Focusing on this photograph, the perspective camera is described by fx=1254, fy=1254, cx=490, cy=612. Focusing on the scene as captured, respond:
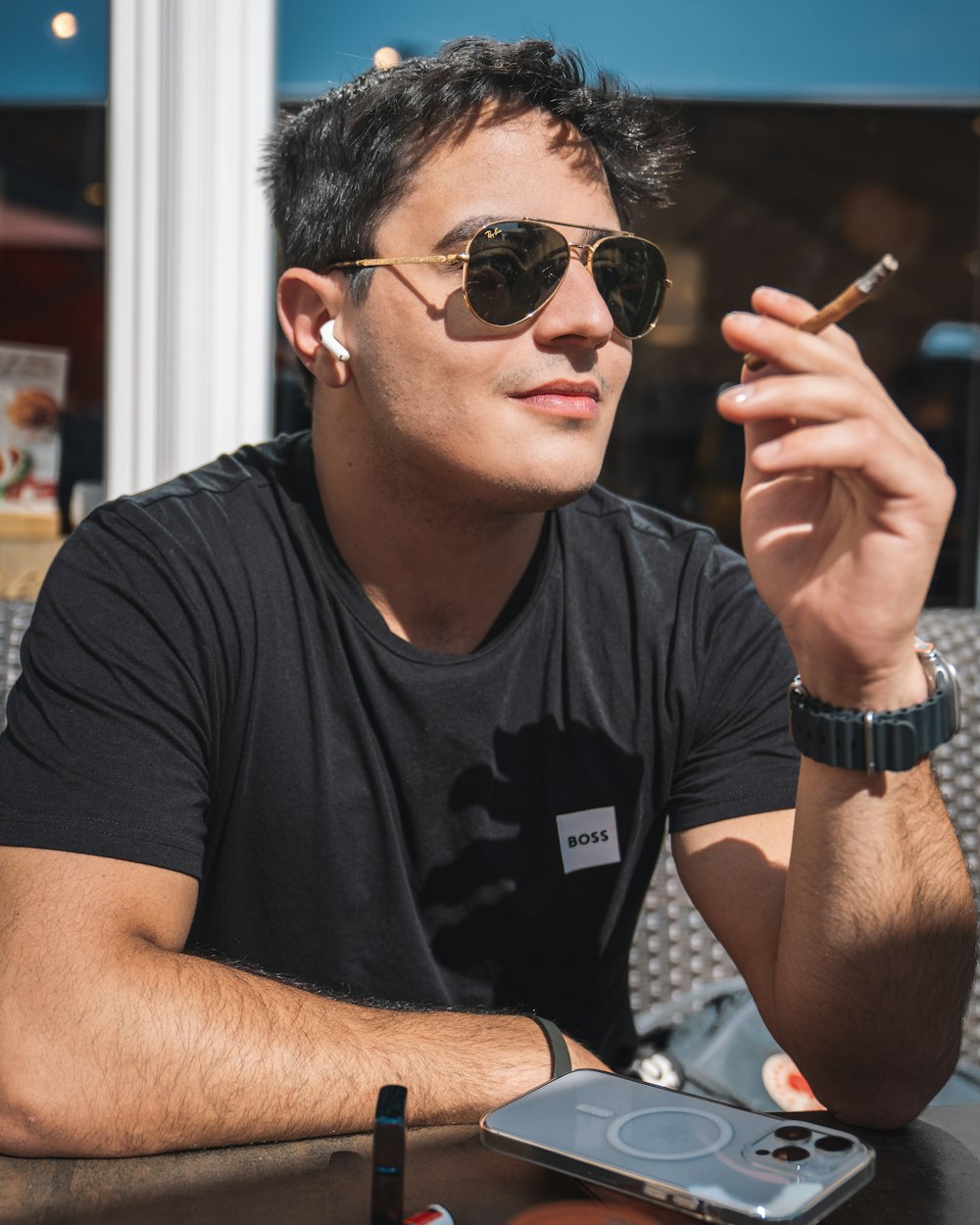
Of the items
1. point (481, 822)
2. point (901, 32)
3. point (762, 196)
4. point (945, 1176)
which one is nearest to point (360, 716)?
point (481, 822)

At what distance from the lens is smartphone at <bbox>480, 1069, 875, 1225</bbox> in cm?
91

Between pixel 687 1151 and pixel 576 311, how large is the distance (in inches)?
47.3

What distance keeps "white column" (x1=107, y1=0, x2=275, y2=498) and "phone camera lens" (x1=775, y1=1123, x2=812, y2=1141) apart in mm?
2194

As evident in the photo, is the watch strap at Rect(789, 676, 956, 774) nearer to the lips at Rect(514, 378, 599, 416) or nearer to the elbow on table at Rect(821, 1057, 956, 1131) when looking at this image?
the elbow on table at Rect(821, 1057, 956, 1131)

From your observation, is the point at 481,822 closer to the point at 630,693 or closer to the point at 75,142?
the point at 630,693

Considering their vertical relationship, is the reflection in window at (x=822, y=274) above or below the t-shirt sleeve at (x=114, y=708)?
above

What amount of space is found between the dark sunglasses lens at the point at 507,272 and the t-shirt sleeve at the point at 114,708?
56 cm

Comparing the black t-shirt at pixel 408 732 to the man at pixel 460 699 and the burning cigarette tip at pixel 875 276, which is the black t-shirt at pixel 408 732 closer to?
the man at pixel 460 699

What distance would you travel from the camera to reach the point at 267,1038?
127 centimetres

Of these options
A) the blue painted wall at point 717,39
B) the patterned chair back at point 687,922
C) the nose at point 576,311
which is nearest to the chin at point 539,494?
the nose at point 576,311

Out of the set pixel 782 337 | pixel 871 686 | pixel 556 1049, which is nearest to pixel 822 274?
pixel 871 686

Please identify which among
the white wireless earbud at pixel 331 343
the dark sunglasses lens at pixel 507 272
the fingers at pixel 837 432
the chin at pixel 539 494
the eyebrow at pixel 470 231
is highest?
the eyebrow at pixel 470 231

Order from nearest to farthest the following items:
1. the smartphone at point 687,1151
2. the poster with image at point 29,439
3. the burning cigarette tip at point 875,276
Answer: the smartphone at point 687,1151 → the burning cigarette tip at point 875,276 → the poster with image at point 29,439

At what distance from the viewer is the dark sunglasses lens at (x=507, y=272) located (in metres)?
1.78
